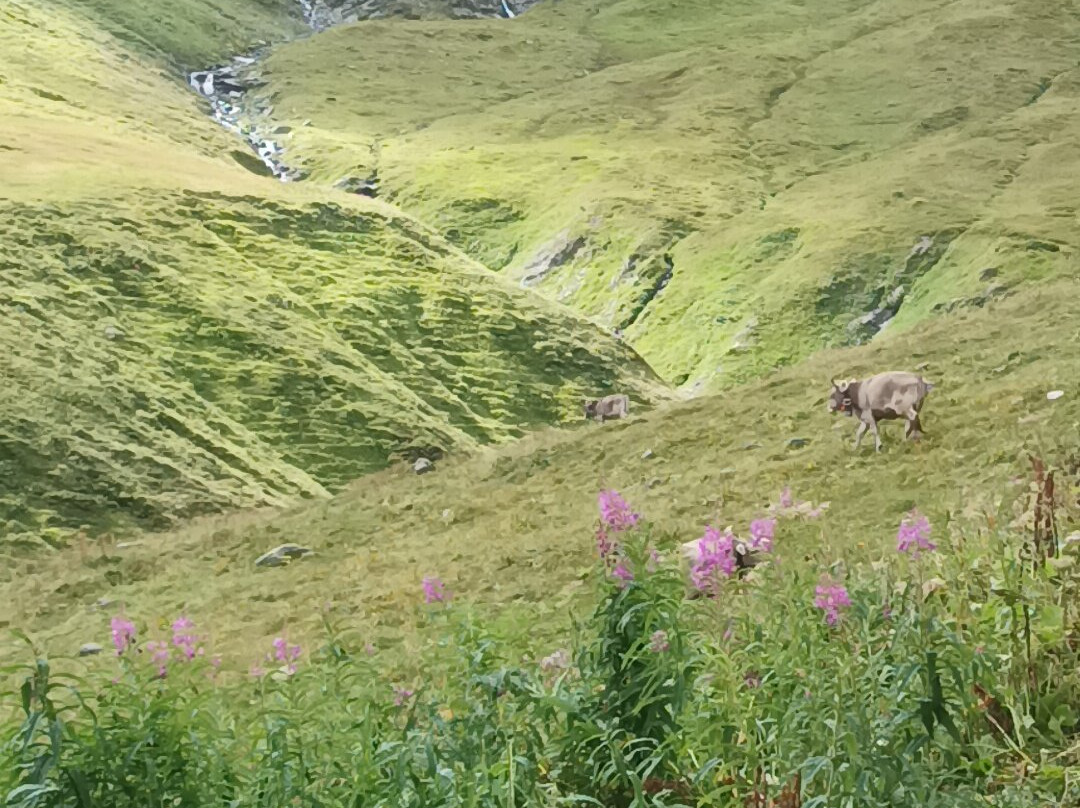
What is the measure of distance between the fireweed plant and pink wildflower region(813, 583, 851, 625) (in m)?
0.01

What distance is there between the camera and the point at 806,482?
63.8 feet

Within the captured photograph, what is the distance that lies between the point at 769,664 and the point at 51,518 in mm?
31545

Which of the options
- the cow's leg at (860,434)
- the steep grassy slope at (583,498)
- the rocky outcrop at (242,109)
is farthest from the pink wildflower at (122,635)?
the rocky outcrop at (242,109)

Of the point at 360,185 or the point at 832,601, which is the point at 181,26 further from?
the point at 832,601

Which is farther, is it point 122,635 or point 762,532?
point 762,532

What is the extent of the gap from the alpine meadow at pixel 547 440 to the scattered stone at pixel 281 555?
2.16 feet

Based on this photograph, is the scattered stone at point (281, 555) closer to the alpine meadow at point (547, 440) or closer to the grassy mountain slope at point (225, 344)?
the alpine meadow at point (547, 440)

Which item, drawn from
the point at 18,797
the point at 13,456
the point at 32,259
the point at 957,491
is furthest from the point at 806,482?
the point at 32,259

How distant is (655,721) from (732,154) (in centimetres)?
11545

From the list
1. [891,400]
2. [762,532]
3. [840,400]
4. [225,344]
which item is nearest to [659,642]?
[762,532]

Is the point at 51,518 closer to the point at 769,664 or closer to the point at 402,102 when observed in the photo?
the point at 769,664

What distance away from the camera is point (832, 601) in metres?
5.94

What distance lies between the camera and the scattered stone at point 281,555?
25.0m

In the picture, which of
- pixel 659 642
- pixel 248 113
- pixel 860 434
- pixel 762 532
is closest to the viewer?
pixel 659 642
